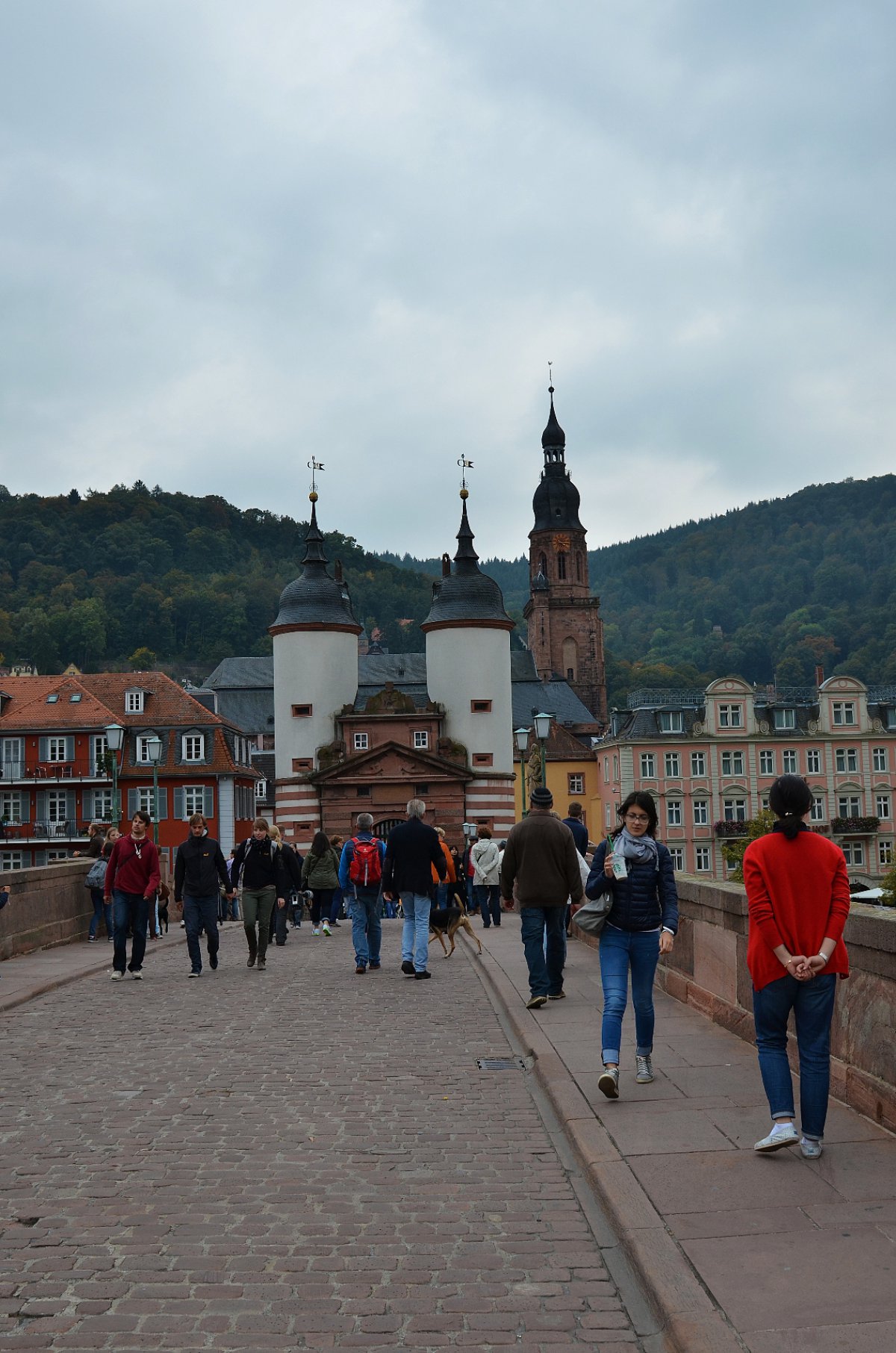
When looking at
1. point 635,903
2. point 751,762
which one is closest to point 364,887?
point 635,903

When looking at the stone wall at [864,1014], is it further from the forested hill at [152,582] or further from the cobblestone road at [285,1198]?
the forested hill at [152,582]

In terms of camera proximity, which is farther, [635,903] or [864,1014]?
[635,903]

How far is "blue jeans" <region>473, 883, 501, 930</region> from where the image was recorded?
82.2ft

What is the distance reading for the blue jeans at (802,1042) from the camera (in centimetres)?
630

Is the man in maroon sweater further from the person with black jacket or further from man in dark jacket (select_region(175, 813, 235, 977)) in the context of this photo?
the person with black jacket

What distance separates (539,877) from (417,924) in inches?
144

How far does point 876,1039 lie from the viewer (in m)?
7.02

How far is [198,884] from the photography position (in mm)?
15852

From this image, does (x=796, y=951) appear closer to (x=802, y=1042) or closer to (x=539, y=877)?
(x=802, y=1042)

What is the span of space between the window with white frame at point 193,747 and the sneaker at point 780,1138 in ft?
204

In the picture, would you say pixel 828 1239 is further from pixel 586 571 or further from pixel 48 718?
pixel 586 571

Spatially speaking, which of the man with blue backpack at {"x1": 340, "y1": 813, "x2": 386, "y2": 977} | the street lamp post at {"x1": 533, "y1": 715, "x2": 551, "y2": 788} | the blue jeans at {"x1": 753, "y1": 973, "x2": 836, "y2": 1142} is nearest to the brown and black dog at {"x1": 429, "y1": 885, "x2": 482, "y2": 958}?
the man with blue backpack at {"x1": 340, "y1": 813, "x2": 386, "y2": 977}

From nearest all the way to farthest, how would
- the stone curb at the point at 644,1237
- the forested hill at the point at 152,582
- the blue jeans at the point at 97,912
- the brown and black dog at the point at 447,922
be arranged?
the stone curb at the point at 644,1237 → the brown and black dog at the point at 447,922 → the blue jeans at the point at 97,912 → the forested hill at the point at 152,582

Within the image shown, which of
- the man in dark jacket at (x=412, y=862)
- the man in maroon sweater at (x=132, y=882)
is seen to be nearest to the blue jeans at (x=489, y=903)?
the man in dark jacket at (x=412, y=862)
